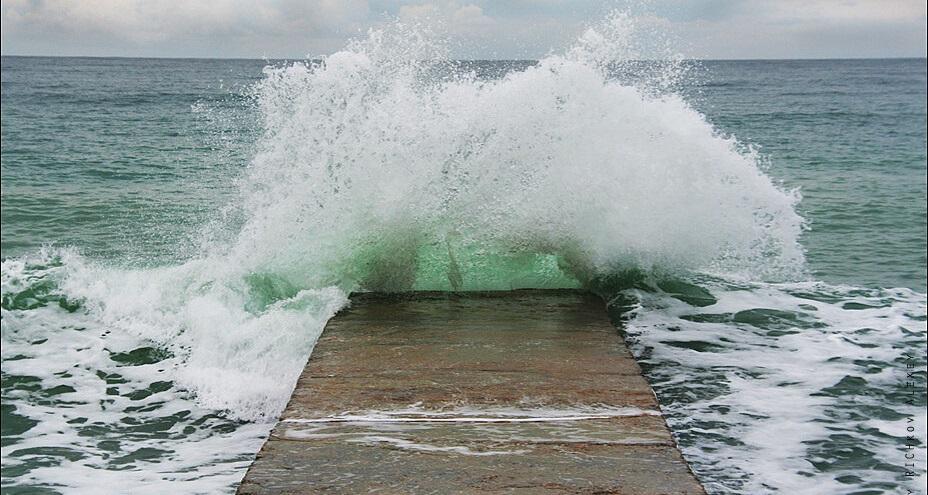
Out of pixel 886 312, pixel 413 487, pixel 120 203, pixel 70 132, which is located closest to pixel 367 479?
pixel 413 487

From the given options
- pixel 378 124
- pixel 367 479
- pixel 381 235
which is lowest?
pixel 367 479

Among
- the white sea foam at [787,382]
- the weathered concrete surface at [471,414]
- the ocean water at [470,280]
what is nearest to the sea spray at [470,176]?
the ocean water at [470,280]

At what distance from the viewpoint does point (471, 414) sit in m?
3.42

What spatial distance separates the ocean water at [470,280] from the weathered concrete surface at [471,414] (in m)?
0.52

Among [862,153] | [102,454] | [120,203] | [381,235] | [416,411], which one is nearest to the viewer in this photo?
[416,411]

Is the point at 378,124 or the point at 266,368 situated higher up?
the point at 378,124

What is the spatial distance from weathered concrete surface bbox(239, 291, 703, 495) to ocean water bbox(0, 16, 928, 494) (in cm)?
52

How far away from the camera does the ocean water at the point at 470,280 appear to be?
4.11 metres

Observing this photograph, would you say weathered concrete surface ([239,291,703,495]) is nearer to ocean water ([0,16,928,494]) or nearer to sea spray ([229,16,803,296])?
ocean water ([0,16,928,494])

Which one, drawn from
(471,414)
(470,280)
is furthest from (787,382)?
(471,414)

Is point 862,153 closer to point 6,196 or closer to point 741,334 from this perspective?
point 741,334

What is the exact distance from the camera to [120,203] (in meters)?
12.6

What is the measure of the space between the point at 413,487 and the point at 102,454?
194 centimetres

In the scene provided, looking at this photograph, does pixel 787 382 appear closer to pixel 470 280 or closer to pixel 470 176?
pixel 470 280
